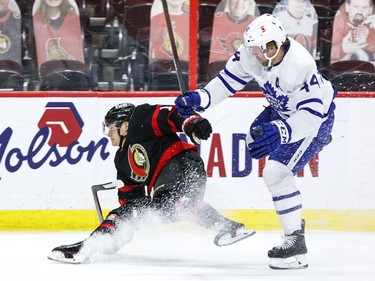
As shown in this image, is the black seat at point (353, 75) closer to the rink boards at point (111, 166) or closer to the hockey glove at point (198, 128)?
the rink boards at point (111, 166)

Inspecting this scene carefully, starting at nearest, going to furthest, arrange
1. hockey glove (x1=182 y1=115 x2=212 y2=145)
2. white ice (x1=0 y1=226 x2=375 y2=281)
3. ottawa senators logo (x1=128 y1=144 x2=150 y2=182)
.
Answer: white ice (x1=0 y1=226 x2=375 y2=281)
hockey glove (x1=182 y1=115 x2=212 y2=145)
ottawa senators logo (x1=128 y1=144 x2=150 y2=182)

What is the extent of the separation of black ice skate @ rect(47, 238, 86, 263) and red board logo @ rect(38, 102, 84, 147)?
4.50 feet

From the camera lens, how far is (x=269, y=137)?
4.00 m

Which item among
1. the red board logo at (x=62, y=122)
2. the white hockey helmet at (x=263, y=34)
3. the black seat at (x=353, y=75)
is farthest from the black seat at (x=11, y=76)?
the white hockey helmet at (x=263, y=34)

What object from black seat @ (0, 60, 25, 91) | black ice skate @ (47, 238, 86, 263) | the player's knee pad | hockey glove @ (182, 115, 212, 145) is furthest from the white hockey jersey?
black seat @ (0, 60, 25, 91)

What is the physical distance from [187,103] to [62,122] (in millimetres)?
1442

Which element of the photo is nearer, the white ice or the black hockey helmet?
the white ice

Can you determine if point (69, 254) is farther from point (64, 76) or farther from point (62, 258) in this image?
point (64, 76)

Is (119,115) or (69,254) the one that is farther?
(119,115)

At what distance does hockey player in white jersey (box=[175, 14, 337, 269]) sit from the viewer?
4047 millimetres

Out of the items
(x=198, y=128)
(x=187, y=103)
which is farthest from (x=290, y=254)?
(x=187, y=103)

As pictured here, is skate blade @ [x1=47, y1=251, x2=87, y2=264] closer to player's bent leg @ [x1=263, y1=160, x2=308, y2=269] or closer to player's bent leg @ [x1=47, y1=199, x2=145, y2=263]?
player's bent leg @ [x1=47, y1=199, x2=145, y2=263]

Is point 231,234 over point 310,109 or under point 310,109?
under

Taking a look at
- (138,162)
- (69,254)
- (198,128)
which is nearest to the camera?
(198,128)
